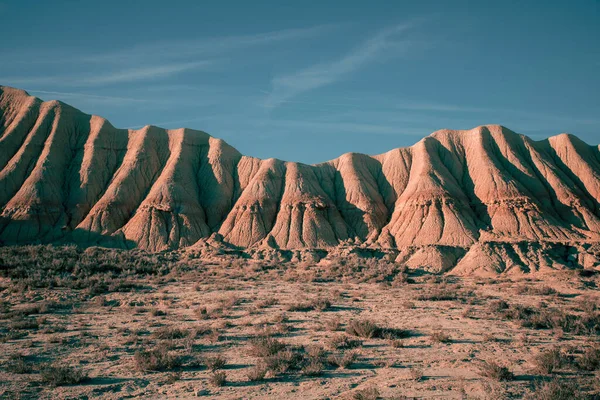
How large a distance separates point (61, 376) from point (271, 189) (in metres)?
53.1

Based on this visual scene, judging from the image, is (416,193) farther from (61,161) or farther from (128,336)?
(61,161)

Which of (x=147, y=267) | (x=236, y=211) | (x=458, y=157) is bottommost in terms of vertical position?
(x=147, y=267)

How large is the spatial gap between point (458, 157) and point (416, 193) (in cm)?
1463

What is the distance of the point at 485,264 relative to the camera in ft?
103

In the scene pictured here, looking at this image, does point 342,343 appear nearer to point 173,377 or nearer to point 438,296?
point 173,377

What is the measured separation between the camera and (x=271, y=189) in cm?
6206

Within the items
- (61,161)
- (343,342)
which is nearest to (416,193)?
(343,342)

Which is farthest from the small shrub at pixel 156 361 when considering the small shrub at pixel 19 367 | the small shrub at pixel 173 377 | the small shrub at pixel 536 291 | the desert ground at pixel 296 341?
the small shrub at pixel 536 291

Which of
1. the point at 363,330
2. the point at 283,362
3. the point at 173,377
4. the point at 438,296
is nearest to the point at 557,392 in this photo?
the point at 283,362

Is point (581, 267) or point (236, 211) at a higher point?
point (236, 211)

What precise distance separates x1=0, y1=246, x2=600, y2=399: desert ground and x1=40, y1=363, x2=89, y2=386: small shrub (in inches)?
1.3

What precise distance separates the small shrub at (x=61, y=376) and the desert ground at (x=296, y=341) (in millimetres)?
33

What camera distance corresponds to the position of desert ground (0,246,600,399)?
9.15 metres

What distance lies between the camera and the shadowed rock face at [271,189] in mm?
52344
